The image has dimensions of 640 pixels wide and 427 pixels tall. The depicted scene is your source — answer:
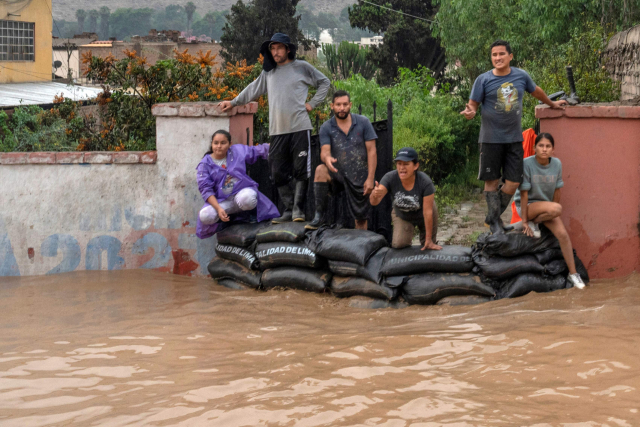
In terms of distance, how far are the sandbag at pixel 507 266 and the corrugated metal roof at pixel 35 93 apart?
17517mm

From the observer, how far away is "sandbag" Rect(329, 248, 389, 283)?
5672 millimetres

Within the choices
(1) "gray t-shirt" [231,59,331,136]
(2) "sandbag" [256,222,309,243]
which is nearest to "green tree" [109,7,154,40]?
(1) "gray t-shirt" [231,59,331,136]

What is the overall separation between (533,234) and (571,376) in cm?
197

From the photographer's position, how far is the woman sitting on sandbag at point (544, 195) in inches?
214

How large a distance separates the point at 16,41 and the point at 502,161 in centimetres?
2934

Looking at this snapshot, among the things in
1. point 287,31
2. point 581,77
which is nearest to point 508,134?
point 581,77

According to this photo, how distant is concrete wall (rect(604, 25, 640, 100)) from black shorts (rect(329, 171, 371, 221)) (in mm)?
5550

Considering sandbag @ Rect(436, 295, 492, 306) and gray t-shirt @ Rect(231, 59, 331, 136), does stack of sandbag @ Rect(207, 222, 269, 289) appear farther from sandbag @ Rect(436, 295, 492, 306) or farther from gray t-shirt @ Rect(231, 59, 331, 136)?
sandbag @ Rect(436, 295, 492, 306)

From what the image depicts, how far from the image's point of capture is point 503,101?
557cm

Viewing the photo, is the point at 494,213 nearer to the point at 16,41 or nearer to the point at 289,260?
the point at 289,260

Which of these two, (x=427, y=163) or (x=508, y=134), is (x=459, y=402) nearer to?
(x=508, y=134)

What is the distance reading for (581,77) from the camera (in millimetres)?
9945

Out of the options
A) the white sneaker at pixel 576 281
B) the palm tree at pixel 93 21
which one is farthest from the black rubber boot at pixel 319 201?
the palm tree at pixel 93 21

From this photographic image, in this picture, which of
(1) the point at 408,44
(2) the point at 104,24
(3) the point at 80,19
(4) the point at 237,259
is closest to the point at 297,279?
(4) the point at 237,259
